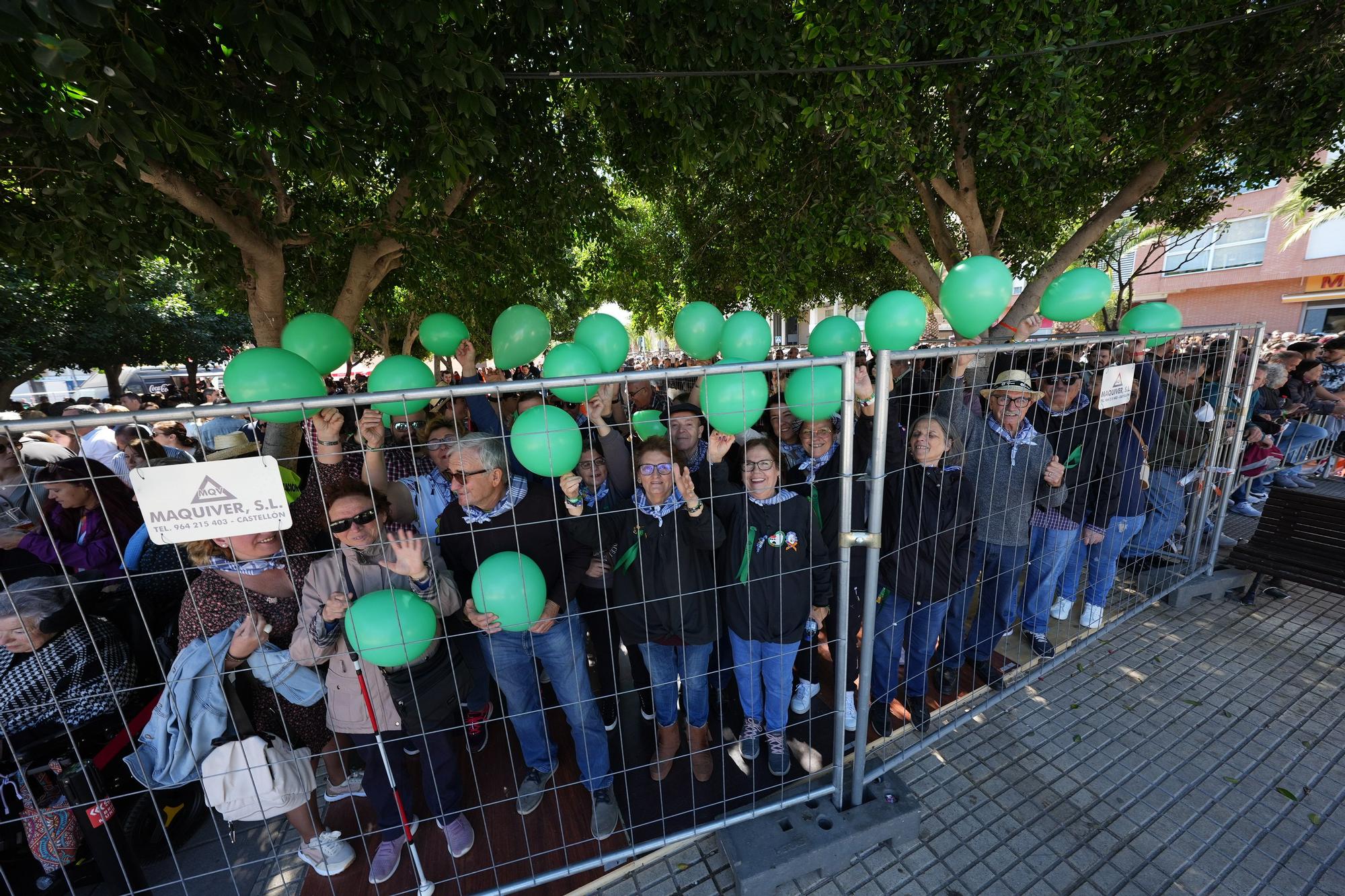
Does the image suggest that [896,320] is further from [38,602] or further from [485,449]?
[38,602]

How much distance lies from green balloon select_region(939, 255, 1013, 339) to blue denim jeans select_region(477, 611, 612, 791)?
9.17 ft

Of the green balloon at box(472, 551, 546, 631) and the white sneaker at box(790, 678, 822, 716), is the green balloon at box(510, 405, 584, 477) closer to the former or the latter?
the green balloon at box(472, 551, 546, 631)

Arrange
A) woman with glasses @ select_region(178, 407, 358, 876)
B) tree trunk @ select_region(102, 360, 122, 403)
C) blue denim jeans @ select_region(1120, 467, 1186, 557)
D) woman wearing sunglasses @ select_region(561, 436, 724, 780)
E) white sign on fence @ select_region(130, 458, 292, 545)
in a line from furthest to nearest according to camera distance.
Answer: tree trunk @ select_region(102, 360, 122, 403) < blue denim jeans @ select_region(1120, 467, 1186, 557) < woman wearing sunglasses @ select_region(561, 436, 724, 780) < woman with glasses @ select_region(178, 407, 358, 876) < white sign on fence @ select_region(130, 458, 292, 545)

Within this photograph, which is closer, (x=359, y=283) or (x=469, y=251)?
(x=359, y=283)

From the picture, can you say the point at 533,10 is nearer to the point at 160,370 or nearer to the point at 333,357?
the point at 333,357

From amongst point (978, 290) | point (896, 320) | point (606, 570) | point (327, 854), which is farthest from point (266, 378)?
point (978, 290)

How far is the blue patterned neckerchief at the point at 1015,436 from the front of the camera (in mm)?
3211

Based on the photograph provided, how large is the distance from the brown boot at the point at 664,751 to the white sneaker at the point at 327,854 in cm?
155

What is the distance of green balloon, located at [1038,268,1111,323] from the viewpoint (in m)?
3.37

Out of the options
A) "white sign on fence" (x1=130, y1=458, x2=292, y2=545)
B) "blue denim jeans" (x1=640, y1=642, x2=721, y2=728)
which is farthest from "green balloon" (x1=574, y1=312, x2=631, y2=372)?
"white sign on fence" (x1=130, y1=458, x2=292, y2=545)

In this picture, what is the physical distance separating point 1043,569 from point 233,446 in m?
5.38

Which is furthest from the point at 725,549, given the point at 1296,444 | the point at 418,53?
the point at 1296,444

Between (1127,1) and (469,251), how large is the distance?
653 centimetres

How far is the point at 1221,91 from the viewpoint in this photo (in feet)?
16.4
